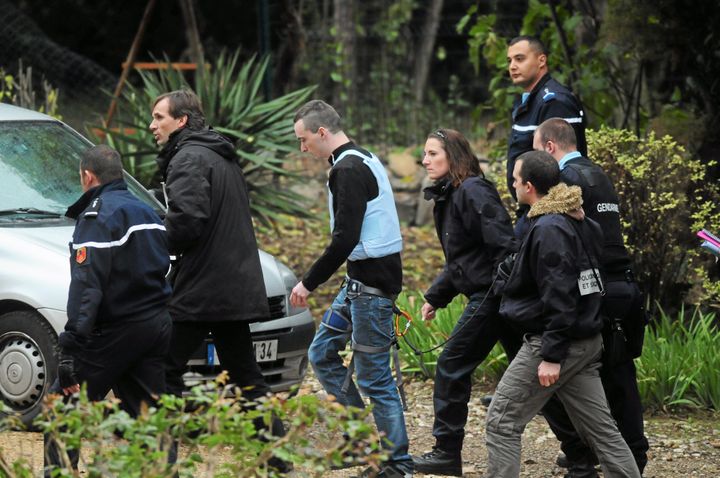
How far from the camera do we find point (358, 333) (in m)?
5.64

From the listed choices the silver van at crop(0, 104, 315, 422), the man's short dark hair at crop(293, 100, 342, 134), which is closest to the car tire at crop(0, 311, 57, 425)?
the silver van at crop(0, 104, 315, 422)

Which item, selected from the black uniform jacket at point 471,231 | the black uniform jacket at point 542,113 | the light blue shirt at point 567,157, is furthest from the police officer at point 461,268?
the black uniform jacket at point 542,113

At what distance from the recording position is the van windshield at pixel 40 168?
675 centimetres

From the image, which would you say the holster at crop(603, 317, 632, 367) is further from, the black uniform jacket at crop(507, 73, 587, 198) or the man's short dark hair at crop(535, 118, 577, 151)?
the black uniform jacket at crop(507, 73, 587, 198)

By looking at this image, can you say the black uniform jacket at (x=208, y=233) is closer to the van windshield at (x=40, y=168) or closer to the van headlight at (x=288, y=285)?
the van headlight at (x=288, y=285)

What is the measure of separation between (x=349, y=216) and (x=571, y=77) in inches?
202

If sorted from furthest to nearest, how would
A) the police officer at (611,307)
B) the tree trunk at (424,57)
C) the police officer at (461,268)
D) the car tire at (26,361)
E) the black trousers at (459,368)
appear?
the tree trunk at (424,57) < the car tire at (26,361) < the black trousers at (459,368) < the police officer at (461,268) < the police officer at (611,307)

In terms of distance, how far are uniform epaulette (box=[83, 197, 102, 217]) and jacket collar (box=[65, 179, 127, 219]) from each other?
0.05m

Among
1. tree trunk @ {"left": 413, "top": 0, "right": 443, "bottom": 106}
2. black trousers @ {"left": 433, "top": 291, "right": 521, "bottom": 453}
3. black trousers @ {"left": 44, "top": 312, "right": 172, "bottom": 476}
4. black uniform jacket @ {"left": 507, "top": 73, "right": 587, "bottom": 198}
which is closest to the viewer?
black trousers @ {"left": 44, "top": 312, "right": 172, "bottom": 476}

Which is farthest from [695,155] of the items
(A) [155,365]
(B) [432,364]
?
(A) [155,365]

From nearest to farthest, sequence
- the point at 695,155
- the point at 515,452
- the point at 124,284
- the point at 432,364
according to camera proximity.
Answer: the point at 124,284 < the point at 515,452 < the point at 432,364 < the point at 695,155

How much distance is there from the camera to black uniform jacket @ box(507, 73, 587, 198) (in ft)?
22.1

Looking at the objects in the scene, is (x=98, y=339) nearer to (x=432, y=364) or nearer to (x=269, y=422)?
(x=269, y=422)

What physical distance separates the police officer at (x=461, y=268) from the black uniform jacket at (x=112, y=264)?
1542 mm
